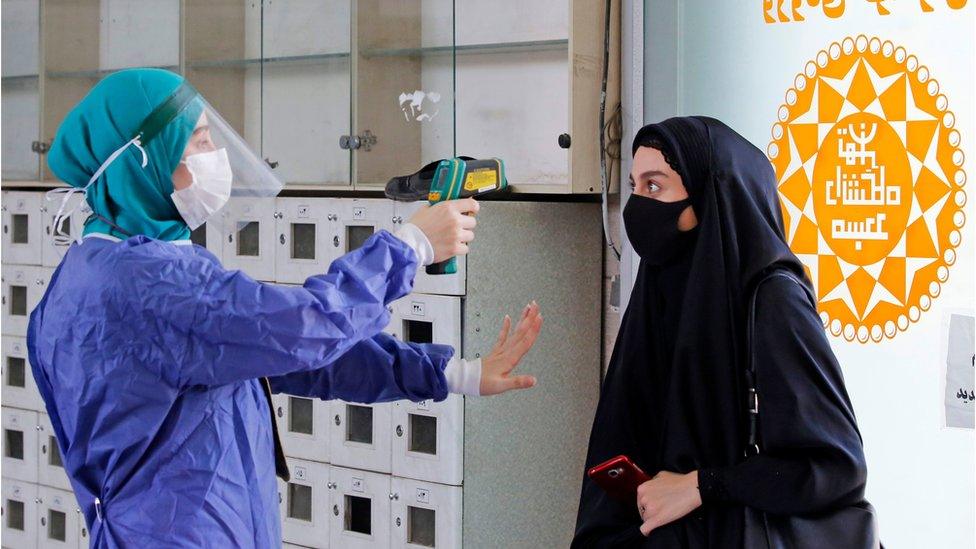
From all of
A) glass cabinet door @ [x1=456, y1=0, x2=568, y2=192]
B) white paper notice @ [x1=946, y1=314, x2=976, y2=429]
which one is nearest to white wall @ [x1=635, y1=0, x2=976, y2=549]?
white paper notice @ [x1=946, y1=314, x2=976, y2=429]

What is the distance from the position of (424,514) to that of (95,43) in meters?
1.97

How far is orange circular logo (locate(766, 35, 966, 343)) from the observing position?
1996mm

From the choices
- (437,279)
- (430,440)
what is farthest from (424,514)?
(437,279)

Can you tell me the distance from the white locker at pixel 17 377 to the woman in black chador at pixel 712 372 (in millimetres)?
2265

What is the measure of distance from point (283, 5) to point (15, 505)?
6.19 feet

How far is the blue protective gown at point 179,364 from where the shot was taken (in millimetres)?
1617

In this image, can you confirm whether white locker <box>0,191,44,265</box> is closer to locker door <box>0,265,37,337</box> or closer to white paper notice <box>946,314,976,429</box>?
locker door <box>0,265,37,337</box>

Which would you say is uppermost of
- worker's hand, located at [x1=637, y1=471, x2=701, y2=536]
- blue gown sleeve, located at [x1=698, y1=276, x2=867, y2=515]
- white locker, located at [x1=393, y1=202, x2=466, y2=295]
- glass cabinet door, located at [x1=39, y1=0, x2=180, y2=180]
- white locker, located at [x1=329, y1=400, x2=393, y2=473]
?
glass cabinet door, located at [x1=39, y1=0, x2=180, y2=180]

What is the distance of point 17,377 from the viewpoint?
11.3 feet

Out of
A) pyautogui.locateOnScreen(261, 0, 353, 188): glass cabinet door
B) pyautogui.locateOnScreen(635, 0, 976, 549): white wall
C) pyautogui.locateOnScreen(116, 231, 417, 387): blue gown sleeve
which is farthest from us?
pyautogui.locateOnScreen(261, 0, 353, 188): glass cabinet door

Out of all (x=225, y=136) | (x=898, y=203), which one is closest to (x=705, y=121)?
(x=898, y=203)

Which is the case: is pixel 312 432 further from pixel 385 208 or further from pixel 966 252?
pixel 966 252

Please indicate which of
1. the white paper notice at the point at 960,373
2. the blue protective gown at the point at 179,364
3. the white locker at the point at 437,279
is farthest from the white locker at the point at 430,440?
the white paper notice at the point at 960,373

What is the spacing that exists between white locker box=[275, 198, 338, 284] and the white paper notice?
4.90 feet
